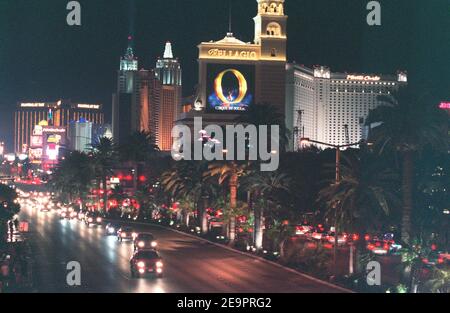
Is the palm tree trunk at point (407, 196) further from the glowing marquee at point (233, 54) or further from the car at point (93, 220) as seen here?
the glowing marquee at point (233, 54)

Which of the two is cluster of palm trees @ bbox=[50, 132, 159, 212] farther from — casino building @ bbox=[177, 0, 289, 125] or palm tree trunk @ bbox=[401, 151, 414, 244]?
palm tree trunk @ bbox=[401, 151, 414, 244]

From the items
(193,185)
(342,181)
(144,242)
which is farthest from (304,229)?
(342,181)

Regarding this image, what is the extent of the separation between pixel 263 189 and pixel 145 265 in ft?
71.5

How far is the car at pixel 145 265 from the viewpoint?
43.8m

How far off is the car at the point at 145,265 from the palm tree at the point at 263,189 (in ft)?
63.7

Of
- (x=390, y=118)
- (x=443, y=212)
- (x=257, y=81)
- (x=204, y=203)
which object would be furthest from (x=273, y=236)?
(x=257, y=81)

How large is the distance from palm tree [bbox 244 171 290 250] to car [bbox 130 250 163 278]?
19.4 metres

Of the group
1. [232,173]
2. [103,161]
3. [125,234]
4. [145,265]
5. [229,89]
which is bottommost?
[125,234]

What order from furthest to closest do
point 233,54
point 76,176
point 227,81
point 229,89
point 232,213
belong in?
point 233,54, point 229,89, point 227,81, point 76,176, point 232,213

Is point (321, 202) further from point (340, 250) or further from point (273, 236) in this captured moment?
point (273, 236)

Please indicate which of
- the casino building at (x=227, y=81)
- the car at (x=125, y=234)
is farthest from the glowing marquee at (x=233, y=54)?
the car at (x=125, y=234)

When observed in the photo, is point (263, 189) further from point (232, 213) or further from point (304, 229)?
point (304, 229)

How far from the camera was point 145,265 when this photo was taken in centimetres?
4391

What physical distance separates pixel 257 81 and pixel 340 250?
5237 inches
